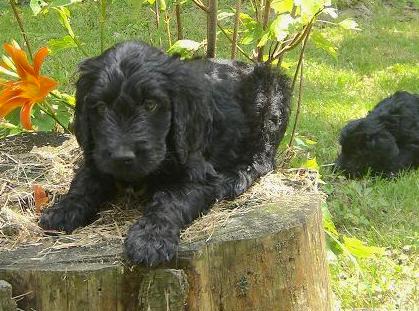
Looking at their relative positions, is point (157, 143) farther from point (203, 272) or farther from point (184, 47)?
point (184, 47)

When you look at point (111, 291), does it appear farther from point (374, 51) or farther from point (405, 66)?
point (374, 51)

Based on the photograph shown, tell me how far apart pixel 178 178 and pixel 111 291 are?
26.0 inches

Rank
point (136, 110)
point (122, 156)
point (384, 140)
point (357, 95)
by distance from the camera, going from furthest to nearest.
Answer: point (357, 95)
point (384, 140)
point (136, 110)
point (122, 156)

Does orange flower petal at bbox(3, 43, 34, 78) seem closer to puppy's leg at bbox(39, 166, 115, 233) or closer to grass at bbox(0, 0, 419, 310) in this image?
grass at bbox(0, 0, 419, 310)

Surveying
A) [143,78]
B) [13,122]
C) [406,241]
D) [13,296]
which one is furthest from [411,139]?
[13,296]

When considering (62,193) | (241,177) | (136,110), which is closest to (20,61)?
(62,193)

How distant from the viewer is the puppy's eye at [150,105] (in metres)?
2.85

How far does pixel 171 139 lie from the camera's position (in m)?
3.04

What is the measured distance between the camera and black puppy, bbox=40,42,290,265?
2.75m

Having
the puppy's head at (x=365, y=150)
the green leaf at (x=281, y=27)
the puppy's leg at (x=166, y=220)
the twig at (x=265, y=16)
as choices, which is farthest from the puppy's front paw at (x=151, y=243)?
the puppy's head at (x=365, y=150)

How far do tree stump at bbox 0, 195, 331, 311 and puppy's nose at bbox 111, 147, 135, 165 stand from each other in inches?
13.0

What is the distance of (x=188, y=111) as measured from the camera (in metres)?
3.04

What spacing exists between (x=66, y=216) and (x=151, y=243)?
0.51 meters

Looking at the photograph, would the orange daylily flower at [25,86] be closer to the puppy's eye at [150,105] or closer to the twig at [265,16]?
the puppy's eye at [150,105]
